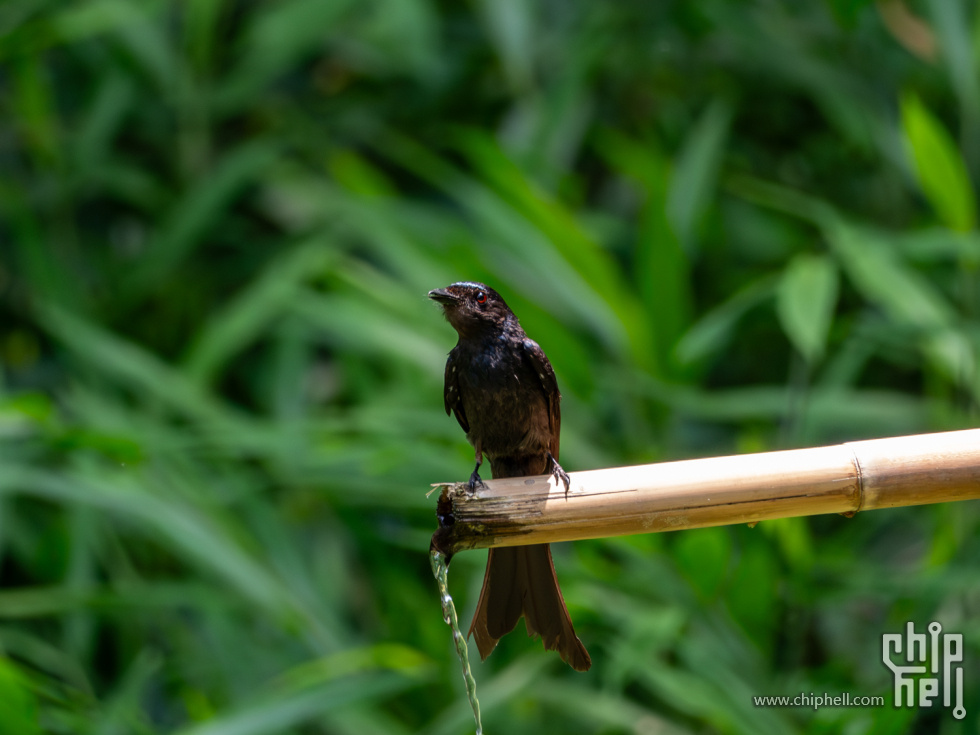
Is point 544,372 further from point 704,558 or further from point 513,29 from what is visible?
point 513,29

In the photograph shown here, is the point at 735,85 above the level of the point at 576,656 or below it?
above

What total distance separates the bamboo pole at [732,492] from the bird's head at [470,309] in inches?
21.6

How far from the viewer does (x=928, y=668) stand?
2529 millimetres

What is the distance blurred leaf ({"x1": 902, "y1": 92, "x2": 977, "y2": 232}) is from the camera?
3180 mm

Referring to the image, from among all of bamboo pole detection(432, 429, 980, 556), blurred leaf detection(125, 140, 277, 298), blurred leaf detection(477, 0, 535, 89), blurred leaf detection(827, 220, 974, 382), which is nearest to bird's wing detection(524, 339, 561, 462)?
bamboo pole detection(432, 429, 980, 556)

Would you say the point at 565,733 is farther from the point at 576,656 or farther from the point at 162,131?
the point at 162,131

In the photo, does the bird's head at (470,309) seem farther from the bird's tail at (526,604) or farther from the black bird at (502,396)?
the bird's tail at (526,604)

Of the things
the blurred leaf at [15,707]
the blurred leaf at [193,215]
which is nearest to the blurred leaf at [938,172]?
the blurred leaf at [193,215]

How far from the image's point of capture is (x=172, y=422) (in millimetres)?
4156

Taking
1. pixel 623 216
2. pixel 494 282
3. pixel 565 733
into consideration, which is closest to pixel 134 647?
pixel 565 733

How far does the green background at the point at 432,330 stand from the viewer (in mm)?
3125

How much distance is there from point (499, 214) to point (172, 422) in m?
1.72

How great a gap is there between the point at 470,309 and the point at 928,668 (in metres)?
1.58

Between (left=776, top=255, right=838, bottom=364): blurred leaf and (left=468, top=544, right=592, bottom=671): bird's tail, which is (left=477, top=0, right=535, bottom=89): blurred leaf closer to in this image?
(left=776, top=255, right=838, bottom=364): blurred leaf
